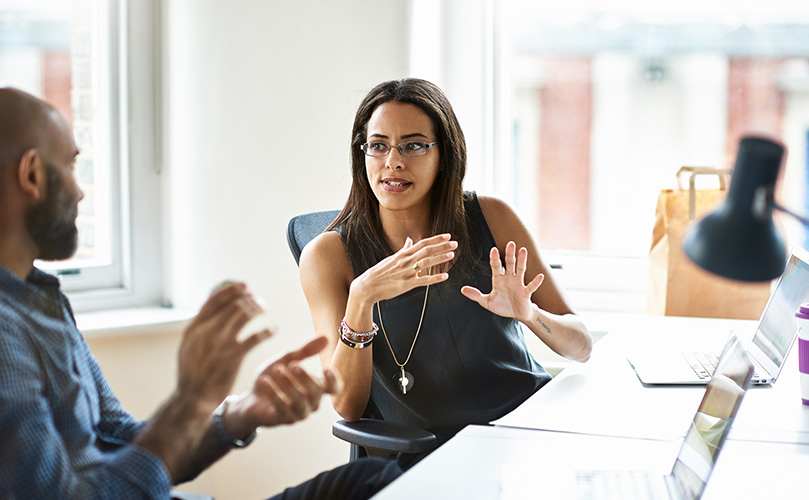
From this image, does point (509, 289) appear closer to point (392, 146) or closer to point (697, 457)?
point (392, 146)

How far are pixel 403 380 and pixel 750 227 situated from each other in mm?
1053

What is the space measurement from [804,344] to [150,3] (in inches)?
68.3

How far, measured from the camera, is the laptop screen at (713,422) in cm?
101

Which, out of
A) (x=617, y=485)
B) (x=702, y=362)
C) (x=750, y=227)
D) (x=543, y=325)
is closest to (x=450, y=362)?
(x=543, y=325)

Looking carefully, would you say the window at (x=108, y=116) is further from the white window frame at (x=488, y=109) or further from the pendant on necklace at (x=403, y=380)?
the white window frame at (x=488, y=109)

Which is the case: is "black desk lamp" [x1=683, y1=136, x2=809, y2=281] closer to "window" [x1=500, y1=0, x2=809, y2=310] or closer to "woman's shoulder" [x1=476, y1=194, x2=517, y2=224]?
"woman's shoulder" [x1=476, y1=194, x2=517, y2=224]

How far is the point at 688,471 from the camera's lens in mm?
1055

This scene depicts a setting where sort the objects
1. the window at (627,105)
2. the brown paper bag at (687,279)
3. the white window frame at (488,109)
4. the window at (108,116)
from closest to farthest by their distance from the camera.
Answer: the window at (108,116) → the brown paper bag at (687,279) → the window at (627,105) → the white window frame at (488,109)

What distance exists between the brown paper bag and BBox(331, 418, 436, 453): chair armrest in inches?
48.0

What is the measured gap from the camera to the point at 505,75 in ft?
9.78

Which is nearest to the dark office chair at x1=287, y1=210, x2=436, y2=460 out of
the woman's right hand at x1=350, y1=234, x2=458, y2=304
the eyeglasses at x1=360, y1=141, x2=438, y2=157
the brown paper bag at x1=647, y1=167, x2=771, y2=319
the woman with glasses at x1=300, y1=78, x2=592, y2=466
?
the woman with glasses at x1=300, y1=78, x2=592, y2=466

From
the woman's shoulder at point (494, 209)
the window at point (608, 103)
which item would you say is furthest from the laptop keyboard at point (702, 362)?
the window at point (608, 103)

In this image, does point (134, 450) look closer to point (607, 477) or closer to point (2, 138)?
point (2, 138)

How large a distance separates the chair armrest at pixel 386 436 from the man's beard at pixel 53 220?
2.71 feet
